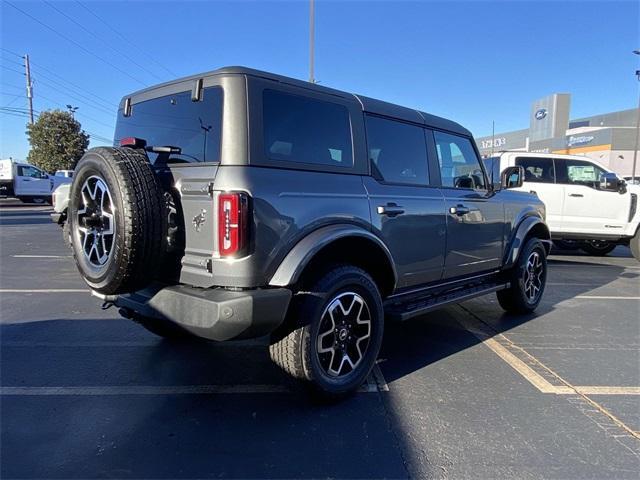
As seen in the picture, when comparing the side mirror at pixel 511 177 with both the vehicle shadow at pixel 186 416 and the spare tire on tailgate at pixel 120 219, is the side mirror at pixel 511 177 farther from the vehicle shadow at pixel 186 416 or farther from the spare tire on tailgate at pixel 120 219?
the spare tire on tailgate at pixel 120 219

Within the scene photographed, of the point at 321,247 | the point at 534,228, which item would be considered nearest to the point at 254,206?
the point at 321,247

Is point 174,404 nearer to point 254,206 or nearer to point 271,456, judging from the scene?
point 271,456

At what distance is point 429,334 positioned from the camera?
4.65 meters

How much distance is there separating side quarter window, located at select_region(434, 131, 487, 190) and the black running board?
3.39 ft

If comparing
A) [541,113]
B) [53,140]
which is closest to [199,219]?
[53,140]

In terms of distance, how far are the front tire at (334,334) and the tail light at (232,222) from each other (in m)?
0.60

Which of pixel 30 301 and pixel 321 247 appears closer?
pixel 321 247

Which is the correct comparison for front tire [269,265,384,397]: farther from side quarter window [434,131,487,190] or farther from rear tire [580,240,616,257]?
rear tire [580,240,616,257]

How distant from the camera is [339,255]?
3232 millimetres

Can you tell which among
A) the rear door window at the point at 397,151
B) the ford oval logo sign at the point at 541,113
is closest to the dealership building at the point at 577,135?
the ford oval logo sign at the point at 541,113

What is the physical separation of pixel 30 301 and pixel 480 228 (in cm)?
535

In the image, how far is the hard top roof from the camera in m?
2.75

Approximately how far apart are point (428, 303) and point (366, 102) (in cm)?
177

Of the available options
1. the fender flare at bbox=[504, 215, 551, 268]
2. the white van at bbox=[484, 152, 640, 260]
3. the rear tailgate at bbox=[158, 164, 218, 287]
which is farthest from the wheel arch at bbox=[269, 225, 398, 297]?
the white van at bbox=[484, 152, 640, 260]
